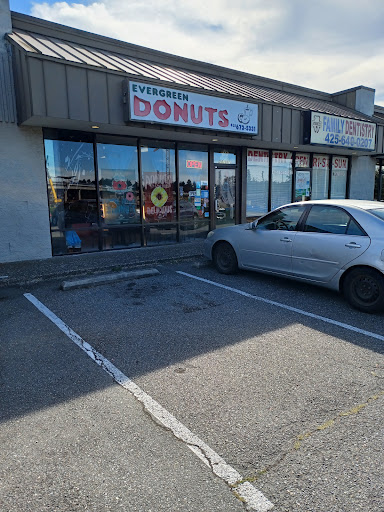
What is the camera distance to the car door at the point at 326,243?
Answer: 534cm

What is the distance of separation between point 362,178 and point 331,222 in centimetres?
1140

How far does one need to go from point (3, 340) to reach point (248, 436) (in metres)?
3.26

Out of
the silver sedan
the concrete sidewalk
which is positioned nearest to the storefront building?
the concrete sidewalk

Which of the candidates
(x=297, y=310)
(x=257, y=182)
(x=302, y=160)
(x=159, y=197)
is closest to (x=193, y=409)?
(x=297, y=310)

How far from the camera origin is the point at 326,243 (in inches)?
222

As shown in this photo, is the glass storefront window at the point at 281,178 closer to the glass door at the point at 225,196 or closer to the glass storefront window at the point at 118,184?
the glass door at the point at 225,196

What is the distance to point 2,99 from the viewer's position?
24.2 ft

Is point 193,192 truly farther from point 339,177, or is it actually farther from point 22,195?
point 339,177

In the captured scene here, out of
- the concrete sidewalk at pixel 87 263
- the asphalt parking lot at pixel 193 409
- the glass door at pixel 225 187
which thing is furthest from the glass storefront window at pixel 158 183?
the asphalt parking lot at pixel 193 409

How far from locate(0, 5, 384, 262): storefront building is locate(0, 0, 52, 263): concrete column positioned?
21 mm

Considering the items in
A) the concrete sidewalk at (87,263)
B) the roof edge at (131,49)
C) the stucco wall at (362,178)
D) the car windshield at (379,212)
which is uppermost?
the roof edge at (131,49)

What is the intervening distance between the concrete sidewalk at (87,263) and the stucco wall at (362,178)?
893 centimetres

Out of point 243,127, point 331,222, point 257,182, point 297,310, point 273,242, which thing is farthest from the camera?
point 257,182

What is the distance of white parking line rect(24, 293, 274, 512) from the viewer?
2158 millimetres
